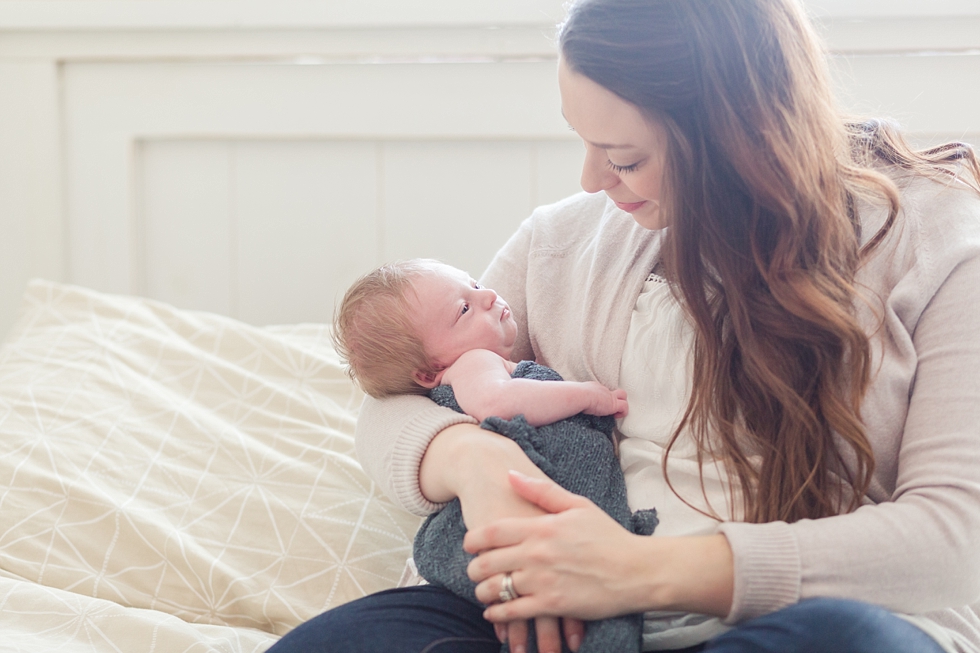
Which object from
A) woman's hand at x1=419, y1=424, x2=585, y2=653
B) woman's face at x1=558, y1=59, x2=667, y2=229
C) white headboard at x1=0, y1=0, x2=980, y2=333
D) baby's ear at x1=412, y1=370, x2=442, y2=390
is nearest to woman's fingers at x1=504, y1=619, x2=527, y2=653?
woman's hand at x1=419, y1=424, x2=585, y2=653

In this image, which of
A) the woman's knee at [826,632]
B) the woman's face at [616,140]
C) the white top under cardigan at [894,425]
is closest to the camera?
the woman's knee at [826,632]

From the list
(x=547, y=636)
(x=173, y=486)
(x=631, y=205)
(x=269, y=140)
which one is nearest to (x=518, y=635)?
(x=547, y=636)

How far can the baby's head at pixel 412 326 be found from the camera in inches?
43.8

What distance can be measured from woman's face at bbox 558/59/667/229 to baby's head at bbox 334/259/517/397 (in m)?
0.23

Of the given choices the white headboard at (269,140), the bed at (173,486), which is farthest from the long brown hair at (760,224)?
the white headboard at (269,140)

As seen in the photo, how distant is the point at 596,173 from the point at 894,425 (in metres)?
0.44

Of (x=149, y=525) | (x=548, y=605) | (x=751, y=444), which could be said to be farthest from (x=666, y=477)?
(x=149, y=525)

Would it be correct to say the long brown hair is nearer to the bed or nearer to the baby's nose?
the baby's nose

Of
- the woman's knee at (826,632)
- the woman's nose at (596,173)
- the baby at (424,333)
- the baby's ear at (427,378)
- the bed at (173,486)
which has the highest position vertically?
the woman's nose at (596,173)

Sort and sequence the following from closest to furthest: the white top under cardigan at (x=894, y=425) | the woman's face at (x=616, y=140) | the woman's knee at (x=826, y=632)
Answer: the woman's knee at (x=826, y=632) < the white top under cardigan at (x=894, y=425) < the woman's face at (x=616, y=140)

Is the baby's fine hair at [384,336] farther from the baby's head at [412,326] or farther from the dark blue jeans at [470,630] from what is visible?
the dark blue jeans at [470,630]

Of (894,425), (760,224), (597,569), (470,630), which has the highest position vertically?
(760,224)

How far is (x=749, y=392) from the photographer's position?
0.96 metres

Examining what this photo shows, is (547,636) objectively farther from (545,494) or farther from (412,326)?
(412,326)
